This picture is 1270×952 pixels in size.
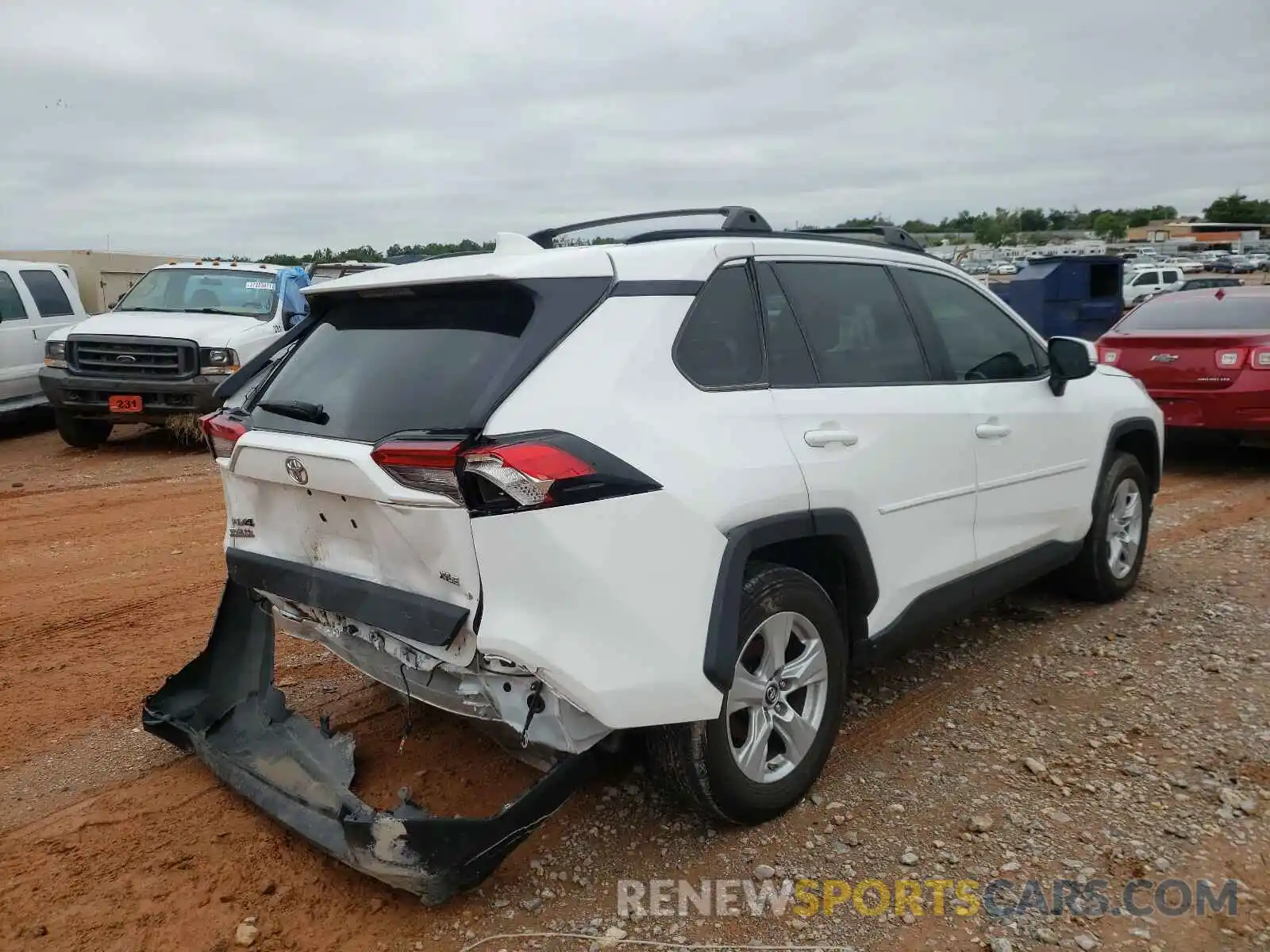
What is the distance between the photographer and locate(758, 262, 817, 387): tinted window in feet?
10.7

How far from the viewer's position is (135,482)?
8.84 m

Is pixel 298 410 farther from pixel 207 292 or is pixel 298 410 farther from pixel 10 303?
pixel 10 303

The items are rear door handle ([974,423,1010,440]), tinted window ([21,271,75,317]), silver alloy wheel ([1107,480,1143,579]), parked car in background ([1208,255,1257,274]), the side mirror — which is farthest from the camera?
parked car in background ([1208,255,1257,274])

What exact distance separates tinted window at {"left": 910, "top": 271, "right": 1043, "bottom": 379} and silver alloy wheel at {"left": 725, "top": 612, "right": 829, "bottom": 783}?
4.84 ft

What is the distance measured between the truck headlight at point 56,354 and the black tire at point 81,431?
1.61 ft

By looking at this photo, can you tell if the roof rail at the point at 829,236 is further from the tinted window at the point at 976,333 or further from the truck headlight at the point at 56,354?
the truck headlight at the point at 56,354

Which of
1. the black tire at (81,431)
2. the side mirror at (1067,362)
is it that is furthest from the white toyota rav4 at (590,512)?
the black tire at (81,431)

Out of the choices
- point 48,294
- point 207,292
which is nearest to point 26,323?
point 48,294

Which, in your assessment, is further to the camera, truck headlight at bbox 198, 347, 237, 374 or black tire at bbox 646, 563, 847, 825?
truck headlight at bbox 198, 347, 237, 374

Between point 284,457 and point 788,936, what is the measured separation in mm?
2002

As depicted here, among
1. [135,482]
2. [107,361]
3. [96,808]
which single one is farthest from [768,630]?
[107,361]

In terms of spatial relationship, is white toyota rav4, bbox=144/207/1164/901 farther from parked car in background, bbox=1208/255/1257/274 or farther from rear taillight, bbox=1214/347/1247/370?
parked car in background, bbox=1208/255/1257/274

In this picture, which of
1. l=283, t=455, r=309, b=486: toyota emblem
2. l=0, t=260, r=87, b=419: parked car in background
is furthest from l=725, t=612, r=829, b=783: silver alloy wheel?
l=0, t=260, r=87, b=419: parked car in background

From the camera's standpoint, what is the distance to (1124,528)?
5.37 metres
